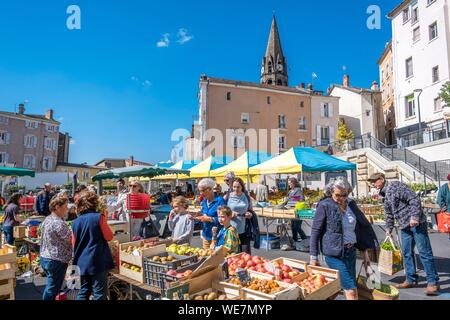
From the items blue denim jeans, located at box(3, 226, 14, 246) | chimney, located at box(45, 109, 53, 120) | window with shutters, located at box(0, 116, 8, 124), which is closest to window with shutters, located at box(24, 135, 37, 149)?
window with shutters, located at box(0, 116, 8, 124)

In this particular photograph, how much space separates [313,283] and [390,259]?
2270 mm

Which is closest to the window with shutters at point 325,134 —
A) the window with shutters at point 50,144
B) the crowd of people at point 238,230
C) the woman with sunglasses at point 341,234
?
the crowd of people at point 238,230

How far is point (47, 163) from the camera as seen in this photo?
44.2 m

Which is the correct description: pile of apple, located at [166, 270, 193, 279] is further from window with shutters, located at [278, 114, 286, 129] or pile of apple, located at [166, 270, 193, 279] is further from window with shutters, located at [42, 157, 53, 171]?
window with shutters, located at [42, 157, 53, 171]

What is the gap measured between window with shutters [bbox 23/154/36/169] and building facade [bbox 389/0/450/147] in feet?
147

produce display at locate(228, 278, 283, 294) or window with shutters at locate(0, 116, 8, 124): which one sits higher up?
window with shutters at locate(0, 116, 8, 124)

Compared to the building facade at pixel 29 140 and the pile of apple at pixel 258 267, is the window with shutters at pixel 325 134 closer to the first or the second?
the pile of apple at pixel 258 267

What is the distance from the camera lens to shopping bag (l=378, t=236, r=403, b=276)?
468 cm

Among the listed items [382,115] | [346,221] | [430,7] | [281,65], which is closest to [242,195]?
[346,221]

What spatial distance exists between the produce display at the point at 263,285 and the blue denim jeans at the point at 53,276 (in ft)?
7.16

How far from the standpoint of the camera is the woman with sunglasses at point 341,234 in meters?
3.22

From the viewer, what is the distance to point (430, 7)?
21.8 metres

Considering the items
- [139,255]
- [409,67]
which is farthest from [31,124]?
[139,255]
